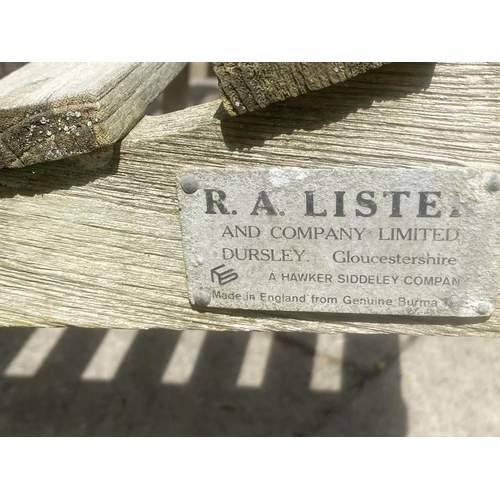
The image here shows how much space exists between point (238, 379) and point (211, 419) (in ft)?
0.90

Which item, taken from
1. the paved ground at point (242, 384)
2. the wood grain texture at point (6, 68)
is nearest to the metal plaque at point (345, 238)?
the wood grain texture at point (6, 68)

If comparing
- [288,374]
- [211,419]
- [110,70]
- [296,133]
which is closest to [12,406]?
[211,419]

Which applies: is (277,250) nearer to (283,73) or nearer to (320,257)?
(320,257)

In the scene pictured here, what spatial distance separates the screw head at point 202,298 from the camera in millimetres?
1124

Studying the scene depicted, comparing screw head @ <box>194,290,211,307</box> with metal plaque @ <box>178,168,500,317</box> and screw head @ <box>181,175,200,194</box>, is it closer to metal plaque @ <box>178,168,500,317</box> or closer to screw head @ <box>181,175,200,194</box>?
metal plaque @ <box>178,168,500,317</box>

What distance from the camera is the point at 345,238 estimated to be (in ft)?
3.27

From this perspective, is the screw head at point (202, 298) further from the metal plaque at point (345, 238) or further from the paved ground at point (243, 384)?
the paved ground at point (243, 384)

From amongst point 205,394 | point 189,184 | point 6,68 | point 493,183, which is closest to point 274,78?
point 189,184

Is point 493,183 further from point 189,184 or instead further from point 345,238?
point 189,184

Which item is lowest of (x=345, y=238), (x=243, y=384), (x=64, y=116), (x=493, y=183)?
(x=243, y=384)

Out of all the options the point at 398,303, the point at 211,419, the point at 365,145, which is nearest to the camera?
the point at 365,145

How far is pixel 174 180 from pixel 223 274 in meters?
0.21

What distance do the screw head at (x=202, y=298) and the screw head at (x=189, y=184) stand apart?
8.9 inches

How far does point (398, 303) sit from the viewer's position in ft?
3.48
